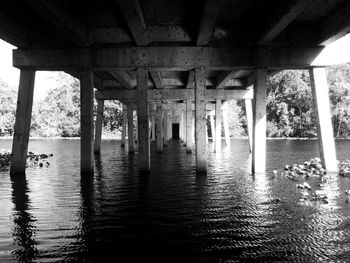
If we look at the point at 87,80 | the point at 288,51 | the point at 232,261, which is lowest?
the point at 232,261

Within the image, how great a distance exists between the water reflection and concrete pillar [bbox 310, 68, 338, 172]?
10567 mm

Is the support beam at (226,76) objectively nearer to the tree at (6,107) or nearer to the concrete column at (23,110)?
the concrete column at (23,110)

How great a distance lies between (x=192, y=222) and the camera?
6855mm

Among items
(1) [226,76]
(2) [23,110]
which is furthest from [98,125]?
(2) [23,110]

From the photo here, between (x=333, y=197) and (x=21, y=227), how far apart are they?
736 centimetres

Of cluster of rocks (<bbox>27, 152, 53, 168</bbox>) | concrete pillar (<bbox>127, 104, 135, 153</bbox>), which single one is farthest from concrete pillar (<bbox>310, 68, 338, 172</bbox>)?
concrete pillar (<bbox>127, 104, 135, 153</bbox>)

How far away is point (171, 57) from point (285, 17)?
455 centimetres

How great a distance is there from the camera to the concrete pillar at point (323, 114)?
44.6ft

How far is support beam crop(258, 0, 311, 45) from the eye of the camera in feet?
30.0

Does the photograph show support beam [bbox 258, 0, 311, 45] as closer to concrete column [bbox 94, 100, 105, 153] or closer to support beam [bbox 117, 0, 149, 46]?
support beam [bbox 117, 0, 149, 46]

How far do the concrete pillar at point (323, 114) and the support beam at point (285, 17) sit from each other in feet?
9.18

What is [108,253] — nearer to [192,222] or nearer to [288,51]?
[192,222]

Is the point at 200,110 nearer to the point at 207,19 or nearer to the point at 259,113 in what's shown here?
the point at 259,113

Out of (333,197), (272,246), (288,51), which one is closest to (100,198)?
(272,246)
